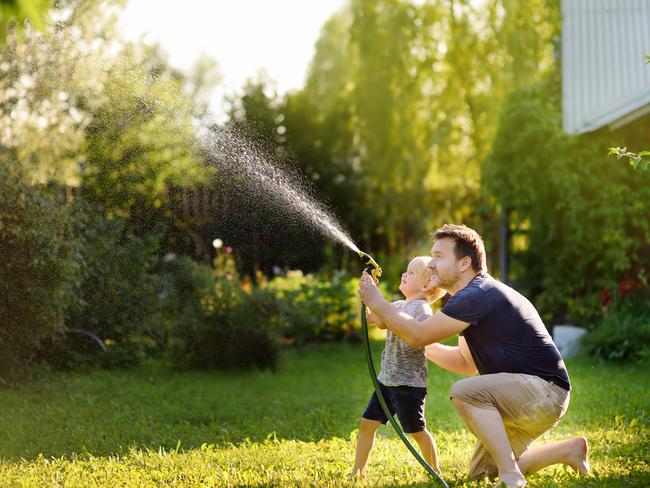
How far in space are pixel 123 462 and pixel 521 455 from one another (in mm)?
1912

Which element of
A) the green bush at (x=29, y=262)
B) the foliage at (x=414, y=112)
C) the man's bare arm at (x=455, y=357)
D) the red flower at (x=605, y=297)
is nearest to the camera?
the man's bare arm at (x=455, y=357)

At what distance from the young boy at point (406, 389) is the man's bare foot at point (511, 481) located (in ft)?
1.49

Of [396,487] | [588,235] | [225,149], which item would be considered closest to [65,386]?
[225,149]

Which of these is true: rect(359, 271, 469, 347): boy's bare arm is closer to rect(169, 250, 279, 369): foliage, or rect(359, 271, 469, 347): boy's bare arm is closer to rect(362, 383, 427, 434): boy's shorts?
rect(362, 383, 427, 434): boy's shorts

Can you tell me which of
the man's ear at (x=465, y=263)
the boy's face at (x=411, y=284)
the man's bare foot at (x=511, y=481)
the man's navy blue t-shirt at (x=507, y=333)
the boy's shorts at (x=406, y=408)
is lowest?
the man's bare foot at (x=511, y=481)

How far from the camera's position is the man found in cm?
329

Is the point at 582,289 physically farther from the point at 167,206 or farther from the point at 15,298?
the point at 15,298

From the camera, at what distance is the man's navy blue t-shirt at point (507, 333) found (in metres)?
3.33

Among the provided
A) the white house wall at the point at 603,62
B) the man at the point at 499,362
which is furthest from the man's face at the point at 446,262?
the white house wall at the point at 603,62

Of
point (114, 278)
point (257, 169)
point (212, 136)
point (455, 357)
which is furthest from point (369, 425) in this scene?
point (212, 136)

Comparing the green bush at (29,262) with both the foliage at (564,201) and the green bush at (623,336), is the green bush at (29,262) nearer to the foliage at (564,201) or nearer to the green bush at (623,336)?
the green bush at (623,336)

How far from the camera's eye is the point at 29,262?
624 cm

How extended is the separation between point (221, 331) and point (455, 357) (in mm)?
4118

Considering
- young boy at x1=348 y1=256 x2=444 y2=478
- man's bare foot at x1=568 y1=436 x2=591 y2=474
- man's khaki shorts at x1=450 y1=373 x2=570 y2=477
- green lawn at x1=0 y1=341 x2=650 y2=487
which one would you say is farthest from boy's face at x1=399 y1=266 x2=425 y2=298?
man's bare foot at x1=568 y1=436 x2=591 y2=474
